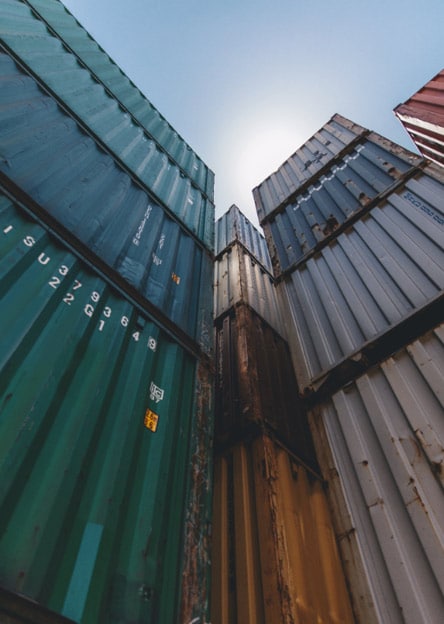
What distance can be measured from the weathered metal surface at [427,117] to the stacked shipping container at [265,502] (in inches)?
265

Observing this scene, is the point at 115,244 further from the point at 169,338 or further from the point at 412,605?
the point at 412,605

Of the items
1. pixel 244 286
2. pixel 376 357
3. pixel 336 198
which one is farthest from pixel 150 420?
pixel 336 198

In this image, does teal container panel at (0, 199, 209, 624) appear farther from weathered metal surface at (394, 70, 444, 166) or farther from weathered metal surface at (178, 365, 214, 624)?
weathered metal surface at (394, 70, 444, 166)

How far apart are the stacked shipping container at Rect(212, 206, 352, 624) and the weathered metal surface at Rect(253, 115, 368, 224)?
15.5 ft

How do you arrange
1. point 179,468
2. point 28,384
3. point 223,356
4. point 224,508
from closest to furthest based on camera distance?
1. point 28,384
2. point 179,468
3. point 224,508
4. point 223,356

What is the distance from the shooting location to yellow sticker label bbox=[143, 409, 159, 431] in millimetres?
3257

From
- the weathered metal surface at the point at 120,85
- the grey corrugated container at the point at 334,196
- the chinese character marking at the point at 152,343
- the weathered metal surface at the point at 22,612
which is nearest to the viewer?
the weathered metal surface at the point at 22,612

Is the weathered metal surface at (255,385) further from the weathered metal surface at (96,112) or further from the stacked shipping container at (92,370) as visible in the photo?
the weathered metal surface at (96,112)

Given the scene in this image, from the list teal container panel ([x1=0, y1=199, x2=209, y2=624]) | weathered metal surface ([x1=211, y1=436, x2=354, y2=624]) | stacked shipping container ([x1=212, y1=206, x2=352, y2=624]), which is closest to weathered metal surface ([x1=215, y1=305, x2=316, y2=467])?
stacked shipping container ([x1=212, y1=206, x2=352, y2=624])

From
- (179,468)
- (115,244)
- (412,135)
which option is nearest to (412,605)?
(179,468)

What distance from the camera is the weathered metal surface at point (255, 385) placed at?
15.6 ft

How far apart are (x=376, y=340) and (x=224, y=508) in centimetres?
293

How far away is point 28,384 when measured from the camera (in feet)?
8.38

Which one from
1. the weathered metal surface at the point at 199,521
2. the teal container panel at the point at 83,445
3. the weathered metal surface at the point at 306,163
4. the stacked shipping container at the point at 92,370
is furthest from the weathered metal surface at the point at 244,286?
the teal container panel at the point at 83,445
